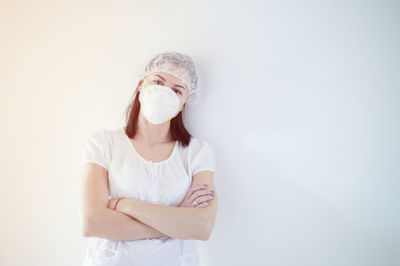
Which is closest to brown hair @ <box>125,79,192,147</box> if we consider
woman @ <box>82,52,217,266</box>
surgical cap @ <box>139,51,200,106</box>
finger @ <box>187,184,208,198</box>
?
woman @ <box>82,52,217,266</box>

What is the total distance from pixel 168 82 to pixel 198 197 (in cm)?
57

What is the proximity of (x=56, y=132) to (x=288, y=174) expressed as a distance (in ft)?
4.57

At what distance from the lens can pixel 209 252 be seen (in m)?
1.46

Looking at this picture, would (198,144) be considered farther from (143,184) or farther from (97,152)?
(97,152)

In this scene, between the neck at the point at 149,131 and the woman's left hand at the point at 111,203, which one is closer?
the woman's left hand at the point at 111,203

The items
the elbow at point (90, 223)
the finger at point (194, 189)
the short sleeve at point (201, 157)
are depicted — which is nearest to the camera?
the elbow at point (90, 223)

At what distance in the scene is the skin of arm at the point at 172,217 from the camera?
3.58 ft

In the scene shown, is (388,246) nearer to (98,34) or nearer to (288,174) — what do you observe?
(288,174)

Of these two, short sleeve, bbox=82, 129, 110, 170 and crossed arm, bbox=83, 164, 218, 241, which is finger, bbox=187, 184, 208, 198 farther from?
short sleeve, bbox=82, 129, 110, 170

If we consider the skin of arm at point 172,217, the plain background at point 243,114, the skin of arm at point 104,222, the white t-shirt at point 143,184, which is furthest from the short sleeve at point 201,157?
the skin of arm at point 104,222

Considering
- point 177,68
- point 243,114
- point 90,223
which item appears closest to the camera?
point 90,223

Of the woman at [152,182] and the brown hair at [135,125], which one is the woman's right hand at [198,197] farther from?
the brown hair at [135,125]

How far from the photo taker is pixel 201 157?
1.32m

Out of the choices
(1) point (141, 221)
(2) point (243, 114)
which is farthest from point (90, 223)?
(2) point (243, 114)
